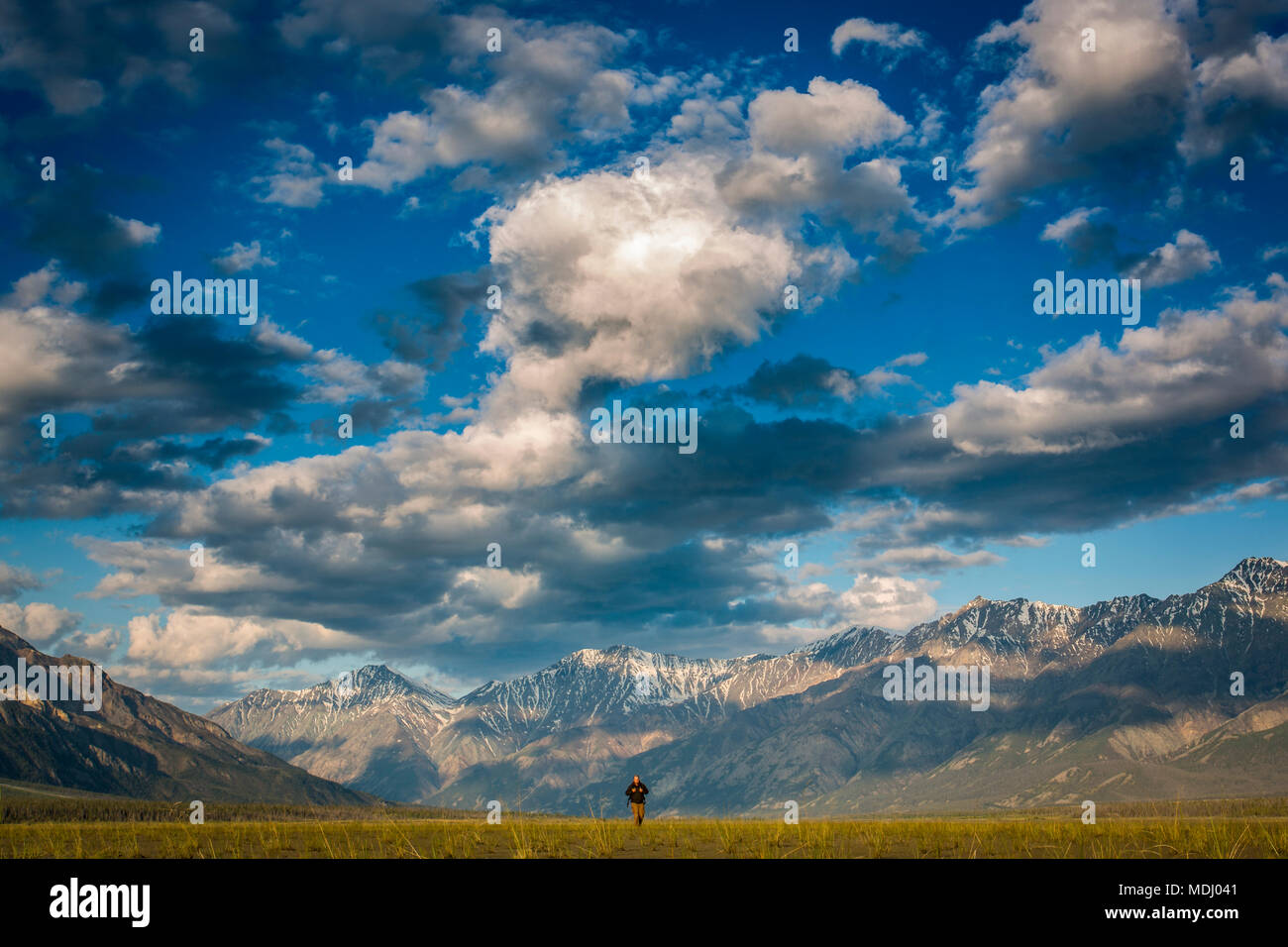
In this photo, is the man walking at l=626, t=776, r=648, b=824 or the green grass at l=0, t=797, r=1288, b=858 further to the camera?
the man walking at l=626, t=776, r=648, b=824

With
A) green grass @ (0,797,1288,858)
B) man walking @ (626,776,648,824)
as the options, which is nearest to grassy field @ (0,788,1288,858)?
green grass @ (0,797,1288,858)

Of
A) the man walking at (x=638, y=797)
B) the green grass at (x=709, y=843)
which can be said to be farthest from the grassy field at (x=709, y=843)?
the man walking at (x=638, y=797)

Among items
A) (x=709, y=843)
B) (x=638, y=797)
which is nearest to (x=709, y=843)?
(x=709, y=843)

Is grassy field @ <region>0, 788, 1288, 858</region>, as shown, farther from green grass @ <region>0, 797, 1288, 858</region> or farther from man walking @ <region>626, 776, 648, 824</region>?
man walking @ <region>626, 776, 648, 824</region>

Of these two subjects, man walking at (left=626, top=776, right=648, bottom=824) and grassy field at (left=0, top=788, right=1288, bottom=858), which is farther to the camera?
man walking at (left=626, top=776, right=648, bottom=824)

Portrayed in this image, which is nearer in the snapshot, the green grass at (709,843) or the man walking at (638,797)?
the green grass at (709,843)

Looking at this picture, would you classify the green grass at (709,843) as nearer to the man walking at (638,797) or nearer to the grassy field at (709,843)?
the grassy field at (709,843)
